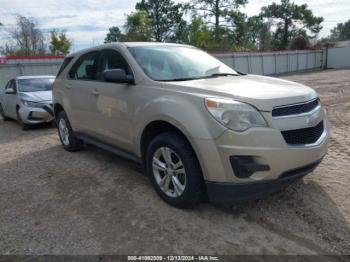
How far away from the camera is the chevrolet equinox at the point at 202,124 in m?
2.85

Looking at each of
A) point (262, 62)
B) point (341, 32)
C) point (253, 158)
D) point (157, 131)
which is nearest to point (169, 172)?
point (157, 131)

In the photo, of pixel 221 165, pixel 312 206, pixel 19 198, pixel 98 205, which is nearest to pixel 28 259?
pixel 98 205

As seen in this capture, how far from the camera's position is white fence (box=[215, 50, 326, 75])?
26953 mm

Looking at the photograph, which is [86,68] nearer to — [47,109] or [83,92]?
[83,92]

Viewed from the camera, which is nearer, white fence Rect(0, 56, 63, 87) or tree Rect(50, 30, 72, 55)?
white fence Rect(0, 56, 63, 87)

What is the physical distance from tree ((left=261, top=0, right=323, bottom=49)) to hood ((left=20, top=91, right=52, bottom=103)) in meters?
52.5

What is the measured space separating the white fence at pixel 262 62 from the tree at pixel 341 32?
2080 inches

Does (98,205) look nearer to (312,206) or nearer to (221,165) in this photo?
(221,165)

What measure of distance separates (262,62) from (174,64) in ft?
89.2

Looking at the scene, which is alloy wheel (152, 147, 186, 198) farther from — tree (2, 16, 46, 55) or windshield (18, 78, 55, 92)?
tree (2, 16, 46, 55)

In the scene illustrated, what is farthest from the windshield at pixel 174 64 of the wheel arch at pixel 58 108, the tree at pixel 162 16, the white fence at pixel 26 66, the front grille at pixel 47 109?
the tree at pixel 162 16

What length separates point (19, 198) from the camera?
13.2 feet

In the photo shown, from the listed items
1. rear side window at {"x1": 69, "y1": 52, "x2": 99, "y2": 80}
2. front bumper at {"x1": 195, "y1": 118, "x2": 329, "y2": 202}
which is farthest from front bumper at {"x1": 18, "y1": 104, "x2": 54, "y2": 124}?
front bumper at {"x1": 195, "y1": 118, "x2": 329, "y2": 202}

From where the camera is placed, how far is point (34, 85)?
9273 mm
